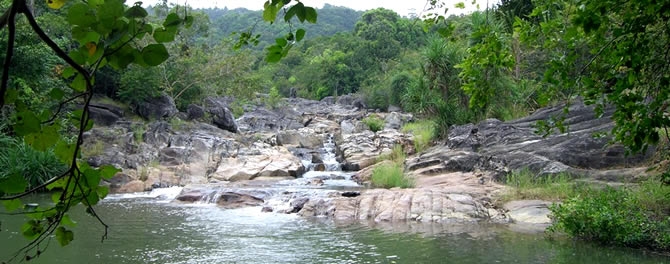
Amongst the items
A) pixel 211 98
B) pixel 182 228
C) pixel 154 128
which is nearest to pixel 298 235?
pixel 182 228

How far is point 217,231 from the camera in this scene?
10.3m

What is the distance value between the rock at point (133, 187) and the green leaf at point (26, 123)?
16210 millimetres

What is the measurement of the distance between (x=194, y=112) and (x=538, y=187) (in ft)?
60.5

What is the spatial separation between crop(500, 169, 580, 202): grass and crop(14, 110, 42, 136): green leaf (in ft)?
34.6

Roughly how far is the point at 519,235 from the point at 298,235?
3772 millimetres

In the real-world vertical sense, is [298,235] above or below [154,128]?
below

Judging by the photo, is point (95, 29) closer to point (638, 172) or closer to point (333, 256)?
point (333, 256)

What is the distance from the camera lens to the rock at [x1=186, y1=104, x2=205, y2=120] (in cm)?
2616

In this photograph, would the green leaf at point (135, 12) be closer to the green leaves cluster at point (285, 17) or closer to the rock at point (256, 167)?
the green leaves cluster at point (285, 17)

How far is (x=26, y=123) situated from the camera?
123cm

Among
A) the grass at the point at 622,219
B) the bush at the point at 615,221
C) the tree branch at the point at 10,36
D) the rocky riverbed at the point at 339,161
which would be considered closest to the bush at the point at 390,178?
the rocky riverbed at the point at 339,161

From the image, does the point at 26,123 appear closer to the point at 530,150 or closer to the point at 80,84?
the point at 80,84

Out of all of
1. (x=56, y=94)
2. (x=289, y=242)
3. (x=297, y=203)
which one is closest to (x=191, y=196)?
(x=297, y=203)

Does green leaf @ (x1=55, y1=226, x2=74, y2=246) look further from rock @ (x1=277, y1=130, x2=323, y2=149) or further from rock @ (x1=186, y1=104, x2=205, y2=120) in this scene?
rock @ (x1=186, y1=104, x2=205, y2=120)
